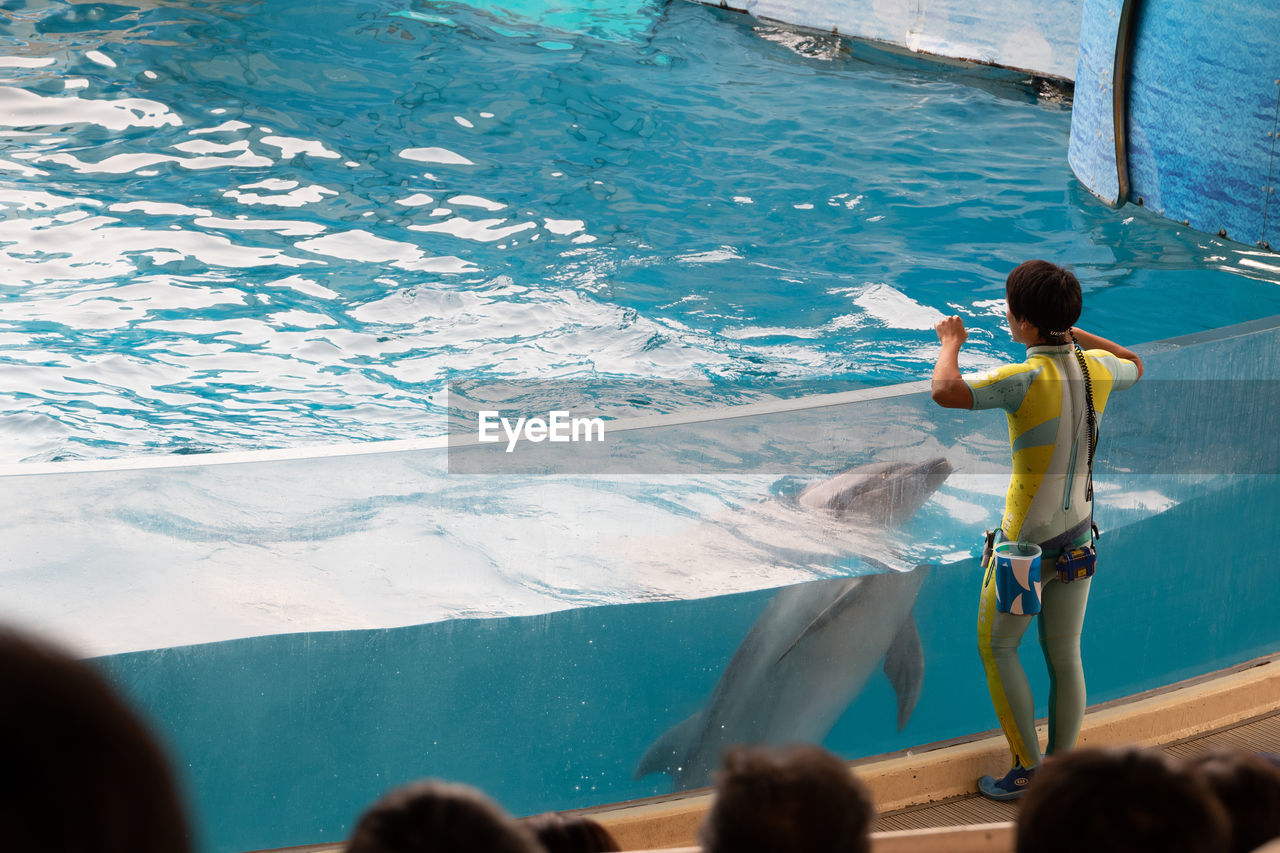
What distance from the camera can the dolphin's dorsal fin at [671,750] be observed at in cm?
357

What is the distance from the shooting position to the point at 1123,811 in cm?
114

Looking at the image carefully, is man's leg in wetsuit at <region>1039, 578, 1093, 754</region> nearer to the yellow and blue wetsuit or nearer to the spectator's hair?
the yellow and blue wetsuit

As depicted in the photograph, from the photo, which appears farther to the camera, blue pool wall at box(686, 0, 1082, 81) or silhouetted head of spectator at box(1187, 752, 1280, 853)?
blue pool wall at box(686, 0, 1082, 81)

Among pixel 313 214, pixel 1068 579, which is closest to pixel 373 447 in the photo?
pixel 1068 579

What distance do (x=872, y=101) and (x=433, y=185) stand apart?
5.55 meters

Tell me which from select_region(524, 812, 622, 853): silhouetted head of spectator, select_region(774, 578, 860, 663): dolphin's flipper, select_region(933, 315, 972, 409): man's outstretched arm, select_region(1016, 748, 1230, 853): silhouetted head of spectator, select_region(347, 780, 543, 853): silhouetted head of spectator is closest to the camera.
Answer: select_region(347, 780, 543, 853): silhouetted head of spectator

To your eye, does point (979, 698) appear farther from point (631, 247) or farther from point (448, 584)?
point (631, 247)

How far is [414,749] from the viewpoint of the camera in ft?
11.1

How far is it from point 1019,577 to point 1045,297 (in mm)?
811

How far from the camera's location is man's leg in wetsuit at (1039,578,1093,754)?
346 centimetres

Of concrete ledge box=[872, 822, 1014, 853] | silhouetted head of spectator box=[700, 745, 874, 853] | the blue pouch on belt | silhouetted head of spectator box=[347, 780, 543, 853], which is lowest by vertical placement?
the blue pouch on belt

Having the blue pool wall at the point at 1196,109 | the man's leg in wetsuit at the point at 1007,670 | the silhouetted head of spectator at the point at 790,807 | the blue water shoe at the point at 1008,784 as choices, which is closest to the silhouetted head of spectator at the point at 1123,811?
the silhouetted head of spectator at the point at 790,807

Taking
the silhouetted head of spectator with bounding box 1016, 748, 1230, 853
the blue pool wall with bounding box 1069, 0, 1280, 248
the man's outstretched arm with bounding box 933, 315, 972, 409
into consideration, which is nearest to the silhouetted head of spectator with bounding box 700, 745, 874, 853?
the silhouetted head of spectator with bounding box 1016, 748, 1230, 853

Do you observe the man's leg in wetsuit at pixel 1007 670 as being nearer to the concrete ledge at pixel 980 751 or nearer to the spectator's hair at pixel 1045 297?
the concrete ledge at pixel 980 751
